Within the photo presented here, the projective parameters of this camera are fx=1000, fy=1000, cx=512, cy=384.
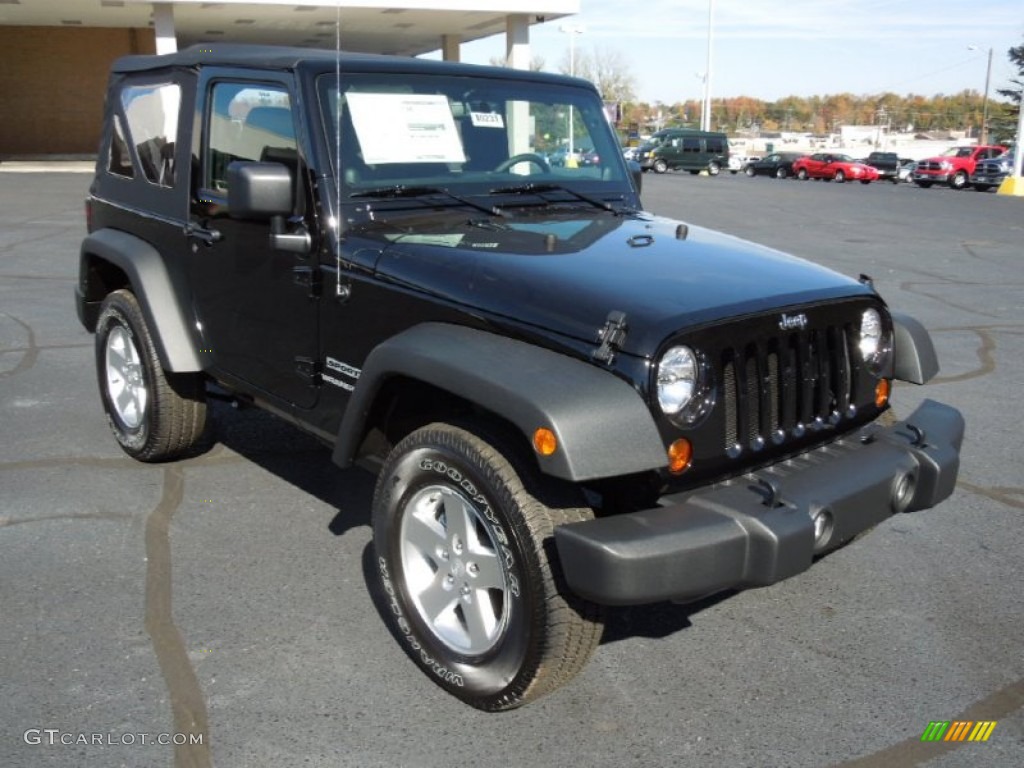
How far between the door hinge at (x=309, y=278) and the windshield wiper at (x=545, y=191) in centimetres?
79

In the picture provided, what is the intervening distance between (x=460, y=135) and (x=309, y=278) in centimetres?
86

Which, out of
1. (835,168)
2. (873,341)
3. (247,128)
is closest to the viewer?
(873,341)

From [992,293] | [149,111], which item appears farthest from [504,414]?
[992,293]

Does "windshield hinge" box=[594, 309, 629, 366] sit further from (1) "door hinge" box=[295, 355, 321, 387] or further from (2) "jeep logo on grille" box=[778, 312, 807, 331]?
(1) "door hinge" box=[295, 355, 321, 387]

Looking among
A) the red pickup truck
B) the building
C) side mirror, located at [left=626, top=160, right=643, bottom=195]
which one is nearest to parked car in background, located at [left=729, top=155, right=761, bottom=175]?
the red pickup truck

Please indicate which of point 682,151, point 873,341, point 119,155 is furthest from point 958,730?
point 682,151

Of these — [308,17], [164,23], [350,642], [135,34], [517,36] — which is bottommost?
[350,642]

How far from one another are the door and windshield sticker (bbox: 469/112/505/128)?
2.38 ft

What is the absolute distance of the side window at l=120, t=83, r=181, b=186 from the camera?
4.50 meters

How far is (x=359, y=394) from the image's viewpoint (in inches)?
125

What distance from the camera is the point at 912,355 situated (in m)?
3.58

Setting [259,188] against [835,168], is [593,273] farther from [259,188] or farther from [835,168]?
[835,168]

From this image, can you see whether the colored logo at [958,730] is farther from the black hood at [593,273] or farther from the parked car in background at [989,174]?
the parked car in background at [989,174]

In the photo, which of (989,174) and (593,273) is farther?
(989,174)
